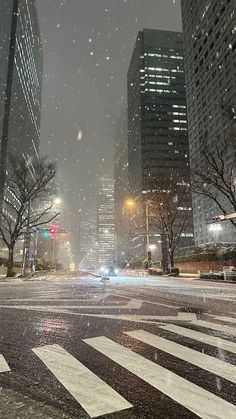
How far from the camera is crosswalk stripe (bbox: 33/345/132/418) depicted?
8.86 feet

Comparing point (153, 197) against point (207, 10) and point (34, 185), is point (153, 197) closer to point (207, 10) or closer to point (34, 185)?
point (34, 185)

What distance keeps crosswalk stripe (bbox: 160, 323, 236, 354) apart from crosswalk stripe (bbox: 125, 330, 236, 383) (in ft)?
1.67

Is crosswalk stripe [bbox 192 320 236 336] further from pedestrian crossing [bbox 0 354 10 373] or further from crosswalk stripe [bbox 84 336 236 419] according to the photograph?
pedestrian crossing [bbox 0 354 10 373]

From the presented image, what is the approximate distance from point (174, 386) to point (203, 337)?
2.34 meters

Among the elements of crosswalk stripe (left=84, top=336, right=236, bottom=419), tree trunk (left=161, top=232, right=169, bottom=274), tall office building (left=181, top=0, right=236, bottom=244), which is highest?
tall office building (left=181, top=0, right=236, bottom=244)

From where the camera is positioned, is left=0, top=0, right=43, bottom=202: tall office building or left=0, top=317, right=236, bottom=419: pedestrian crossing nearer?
left=0, top=317, right=236, bottom=419: pedestrian crossing

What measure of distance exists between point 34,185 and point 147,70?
166463mm

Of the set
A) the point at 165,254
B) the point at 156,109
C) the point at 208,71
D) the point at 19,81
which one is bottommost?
the point at 165,254

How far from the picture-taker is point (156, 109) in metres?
171

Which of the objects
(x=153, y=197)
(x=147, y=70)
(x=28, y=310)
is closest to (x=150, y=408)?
(x=28, y=310)

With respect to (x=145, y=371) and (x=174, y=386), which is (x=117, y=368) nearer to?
(x=145, y=371)

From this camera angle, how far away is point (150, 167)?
157000 millimetres

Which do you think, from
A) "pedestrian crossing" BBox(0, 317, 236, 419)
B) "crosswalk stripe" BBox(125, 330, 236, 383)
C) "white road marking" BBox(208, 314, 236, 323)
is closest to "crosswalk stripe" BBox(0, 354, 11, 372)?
"pedestrian crossing" BBox(0, 317, 236, 419)

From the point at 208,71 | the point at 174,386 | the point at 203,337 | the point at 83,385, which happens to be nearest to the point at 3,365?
the point at 83,385
